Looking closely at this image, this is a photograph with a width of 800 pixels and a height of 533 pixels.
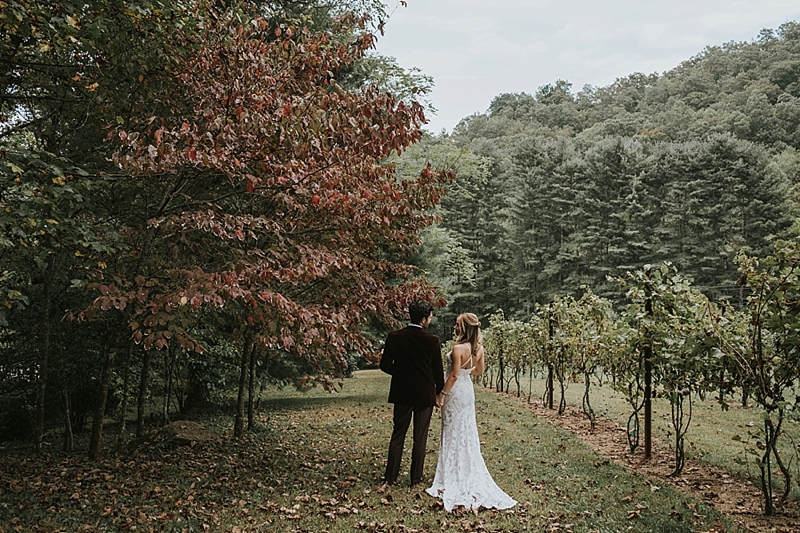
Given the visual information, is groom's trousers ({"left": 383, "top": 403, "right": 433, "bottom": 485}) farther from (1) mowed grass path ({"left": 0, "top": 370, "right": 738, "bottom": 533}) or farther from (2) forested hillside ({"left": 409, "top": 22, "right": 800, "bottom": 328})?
(2) forested hillside ({"left": 409, "top": 22, "right": 800, "bottom": 328})

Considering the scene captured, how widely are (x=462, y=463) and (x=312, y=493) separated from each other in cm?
163

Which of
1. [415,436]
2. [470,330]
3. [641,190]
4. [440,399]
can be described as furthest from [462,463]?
[641,190]

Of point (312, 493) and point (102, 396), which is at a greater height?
point (102, 396)

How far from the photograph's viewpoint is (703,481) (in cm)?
684

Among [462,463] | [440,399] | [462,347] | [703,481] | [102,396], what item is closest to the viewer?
[462,463]

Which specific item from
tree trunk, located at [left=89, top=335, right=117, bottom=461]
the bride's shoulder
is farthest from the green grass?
tree trunk, located at [left=89, top=335, right=117, bottom=461]

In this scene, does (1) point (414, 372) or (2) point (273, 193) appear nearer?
(1) point (414, 372)

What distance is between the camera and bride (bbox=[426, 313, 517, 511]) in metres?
6.03

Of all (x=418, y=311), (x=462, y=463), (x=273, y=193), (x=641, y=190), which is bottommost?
(x=462, y=463)

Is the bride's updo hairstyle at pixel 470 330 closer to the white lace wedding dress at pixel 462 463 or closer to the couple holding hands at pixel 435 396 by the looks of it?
the couple holding hands at pixel 435 396

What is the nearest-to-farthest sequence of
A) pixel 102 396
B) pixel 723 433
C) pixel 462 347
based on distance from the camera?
pixel 462 347
pixel 102 396
pixel 723 433

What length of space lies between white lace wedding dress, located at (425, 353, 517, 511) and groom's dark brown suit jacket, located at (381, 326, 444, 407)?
28 cm

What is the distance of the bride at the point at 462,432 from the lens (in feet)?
19.8

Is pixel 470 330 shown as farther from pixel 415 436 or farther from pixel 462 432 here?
pixel 415 436
